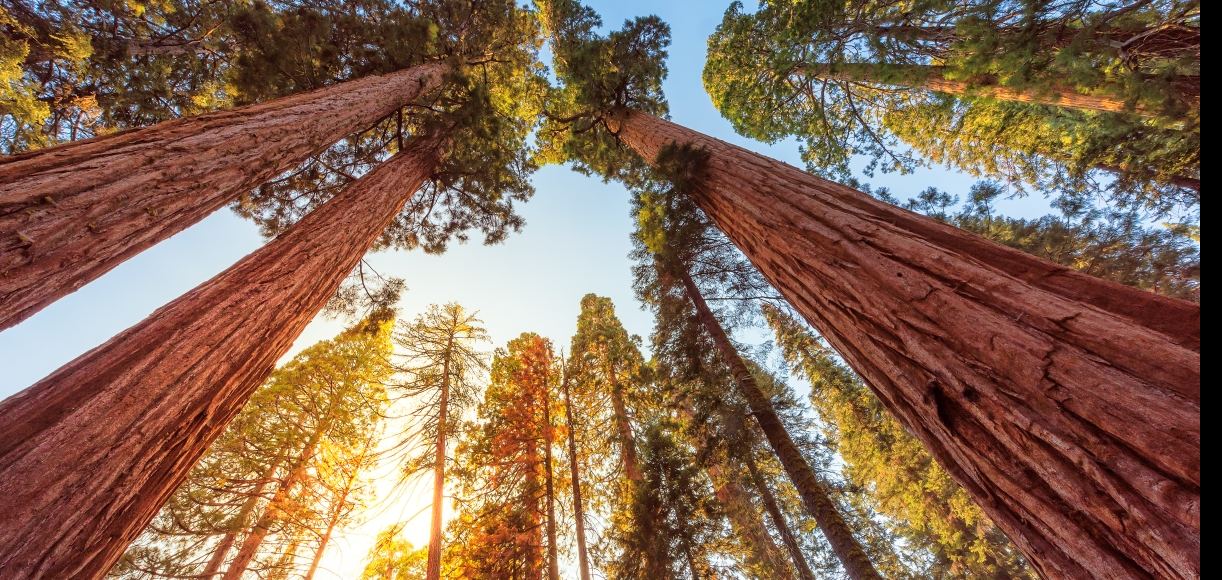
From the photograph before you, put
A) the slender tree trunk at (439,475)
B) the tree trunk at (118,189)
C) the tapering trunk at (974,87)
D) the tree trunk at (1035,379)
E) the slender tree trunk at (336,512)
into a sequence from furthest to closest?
the slender tree trunk at (336,512) < the slender tree trunk at (439,475) < the tapering trunk at (974,87) < the tree trunk at (118,189) < the tree trunk at (1035,379)

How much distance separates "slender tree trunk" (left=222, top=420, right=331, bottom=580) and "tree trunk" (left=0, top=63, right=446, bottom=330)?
24.4ft

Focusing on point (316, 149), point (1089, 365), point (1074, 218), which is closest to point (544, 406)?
point (316, 149)

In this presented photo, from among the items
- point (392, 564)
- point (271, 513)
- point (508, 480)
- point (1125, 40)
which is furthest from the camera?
point (392, 564)

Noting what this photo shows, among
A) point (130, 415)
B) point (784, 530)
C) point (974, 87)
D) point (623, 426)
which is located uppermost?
point (974, 87)

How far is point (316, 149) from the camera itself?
3791 millimetres

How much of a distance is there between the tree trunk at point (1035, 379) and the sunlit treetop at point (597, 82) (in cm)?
623

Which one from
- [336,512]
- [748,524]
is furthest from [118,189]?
[748,524]

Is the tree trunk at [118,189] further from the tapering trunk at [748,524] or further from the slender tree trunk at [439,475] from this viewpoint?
the tapering trunk at [748,524]

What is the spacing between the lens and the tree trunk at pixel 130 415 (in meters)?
1.39

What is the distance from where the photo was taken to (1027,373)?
1.21 metres

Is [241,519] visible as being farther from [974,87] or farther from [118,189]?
[974,87]

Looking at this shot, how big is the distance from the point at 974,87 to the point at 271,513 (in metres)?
15.2

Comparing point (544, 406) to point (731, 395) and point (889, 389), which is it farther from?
point (889, 389)

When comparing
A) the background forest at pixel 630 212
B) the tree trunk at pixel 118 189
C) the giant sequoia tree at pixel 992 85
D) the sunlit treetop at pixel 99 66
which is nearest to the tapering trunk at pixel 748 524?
the background forest at pixel 630 212
